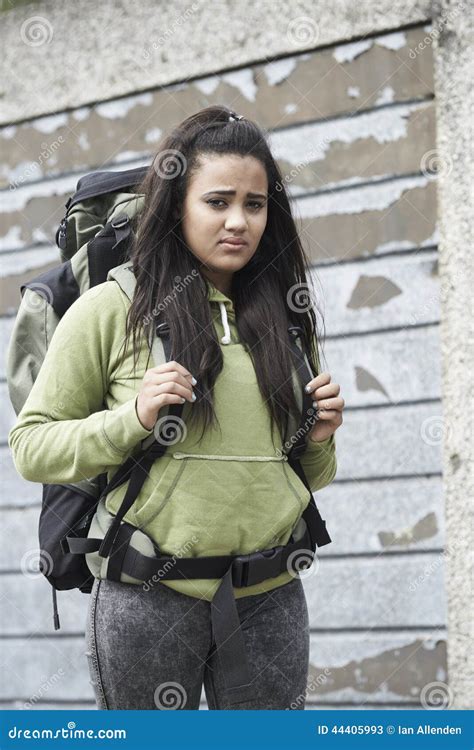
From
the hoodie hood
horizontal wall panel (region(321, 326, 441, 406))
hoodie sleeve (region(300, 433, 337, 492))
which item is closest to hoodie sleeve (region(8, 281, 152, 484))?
the hoodie hood

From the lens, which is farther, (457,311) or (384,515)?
(384,515)

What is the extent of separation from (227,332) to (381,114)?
234 centimetres

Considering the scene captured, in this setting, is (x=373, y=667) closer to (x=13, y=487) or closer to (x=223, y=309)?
(x=13, y=487)

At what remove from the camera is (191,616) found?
2029 millimetres

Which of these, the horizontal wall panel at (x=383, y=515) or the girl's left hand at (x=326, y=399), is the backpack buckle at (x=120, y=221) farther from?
the horizontal wall panel at (x=383, y=515)

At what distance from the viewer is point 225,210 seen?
2154mm

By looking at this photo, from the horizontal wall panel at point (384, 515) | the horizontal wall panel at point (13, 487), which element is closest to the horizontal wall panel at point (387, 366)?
the horizontal wall panel at point (384, 515)

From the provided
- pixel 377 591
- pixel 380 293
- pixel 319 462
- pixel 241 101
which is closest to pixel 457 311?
pixel 380 293

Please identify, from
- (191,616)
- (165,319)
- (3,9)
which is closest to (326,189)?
(3,9)

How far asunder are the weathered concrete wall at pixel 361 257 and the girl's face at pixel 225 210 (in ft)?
6.67

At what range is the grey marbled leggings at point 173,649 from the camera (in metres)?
2.03

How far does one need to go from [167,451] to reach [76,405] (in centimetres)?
21

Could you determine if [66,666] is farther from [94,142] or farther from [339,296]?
[94,142]
